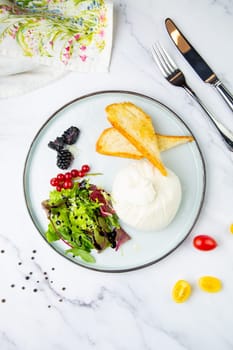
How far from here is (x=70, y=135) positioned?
4.47 feet

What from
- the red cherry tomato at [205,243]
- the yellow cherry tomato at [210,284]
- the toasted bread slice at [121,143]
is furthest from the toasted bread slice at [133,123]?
the yellow cherry tomato at [210,284]

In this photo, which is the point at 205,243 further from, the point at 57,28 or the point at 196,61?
the point at 57,28

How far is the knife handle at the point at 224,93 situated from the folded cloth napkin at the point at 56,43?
33 centimetres

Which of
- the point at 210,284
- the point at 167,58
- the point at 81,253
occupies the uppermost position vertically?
the point at 167,58

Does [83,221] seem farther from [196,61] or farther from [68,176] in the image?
[196,61]

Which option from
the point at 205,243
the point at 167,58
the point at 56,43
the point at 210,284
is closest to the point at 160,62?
the point at 167,58

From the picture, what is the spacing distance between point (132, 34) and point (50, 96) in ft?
0.99

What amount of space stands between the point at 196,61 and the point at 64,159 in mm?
469

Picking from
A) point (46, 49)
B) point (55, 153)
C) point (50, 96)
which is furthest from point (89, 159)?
point (46, 49)

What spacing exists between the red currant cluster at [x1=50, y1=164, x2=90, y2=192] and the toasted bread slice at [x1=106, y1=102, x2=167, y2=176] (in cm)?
15

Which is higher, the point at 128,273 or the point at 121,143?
the point at 121,143

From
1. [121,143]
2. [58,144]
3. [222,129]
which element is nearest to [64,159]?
[58,144]

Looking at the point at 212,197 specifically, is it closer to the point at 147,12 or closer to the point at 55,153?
the point at 55,153

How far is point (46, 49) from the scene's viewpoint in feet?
4.58
